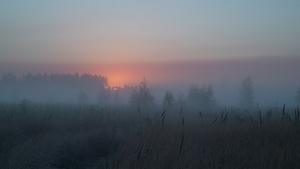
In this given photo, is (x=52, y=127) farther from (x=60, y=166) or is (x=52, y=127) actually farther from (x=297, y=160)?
(x=297, y=160)

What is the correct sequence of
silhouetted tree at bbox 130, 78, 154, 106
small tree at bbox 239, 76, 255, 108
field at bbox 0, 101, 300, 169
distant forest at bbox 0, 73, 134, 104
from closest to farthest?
field at bbox 0, 101, 300, 169 → silhouetted tree at bbox 130, 78, 154, 106 → small tree at bbox 239, 76, 255, 108 → distant forest at bbox 0, 73, 134, 104

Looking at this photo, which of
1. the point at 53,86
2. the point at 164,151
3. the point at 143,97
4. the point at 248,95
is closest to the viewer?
the point at 164,151

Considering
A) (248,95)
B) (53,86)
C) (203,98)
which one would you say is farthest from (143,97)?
(53,86)

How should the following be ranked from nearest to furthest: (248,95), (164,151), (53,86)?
(164,151) < (248,95) < (53,86)

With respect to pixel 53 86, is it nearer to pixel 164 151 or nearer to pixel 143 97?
pixel 143 97

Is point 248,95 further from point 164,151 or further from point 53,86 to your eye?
point 53,86

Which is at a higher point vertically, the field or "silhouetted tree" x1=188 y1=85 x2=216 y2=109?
the field

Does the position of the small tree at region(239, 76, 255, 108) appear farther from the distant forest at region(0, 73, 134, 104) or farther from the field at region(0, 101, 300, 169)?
the distant forest at region(0, 73, 134, 104)

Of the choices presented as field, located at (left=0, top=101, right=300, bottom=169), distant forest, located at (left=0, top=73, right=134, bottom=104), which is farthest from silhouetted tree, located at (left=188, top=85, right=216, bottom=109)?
distant forest, located at (left=0, top=73, right=134, bottom=104)

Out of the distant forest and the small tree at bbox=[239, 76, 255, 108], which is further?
the distant forest

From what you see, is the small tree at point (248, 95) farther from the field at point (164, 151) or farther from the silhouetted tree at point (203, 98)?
the field at point (164, 151)

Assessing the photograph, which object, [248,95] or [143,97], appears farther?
[248,95]

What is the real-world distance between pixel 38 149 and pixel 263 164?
4.47 m

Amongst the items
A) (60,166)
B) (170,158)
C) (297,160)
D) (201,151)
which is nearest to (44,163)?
(60,166)
